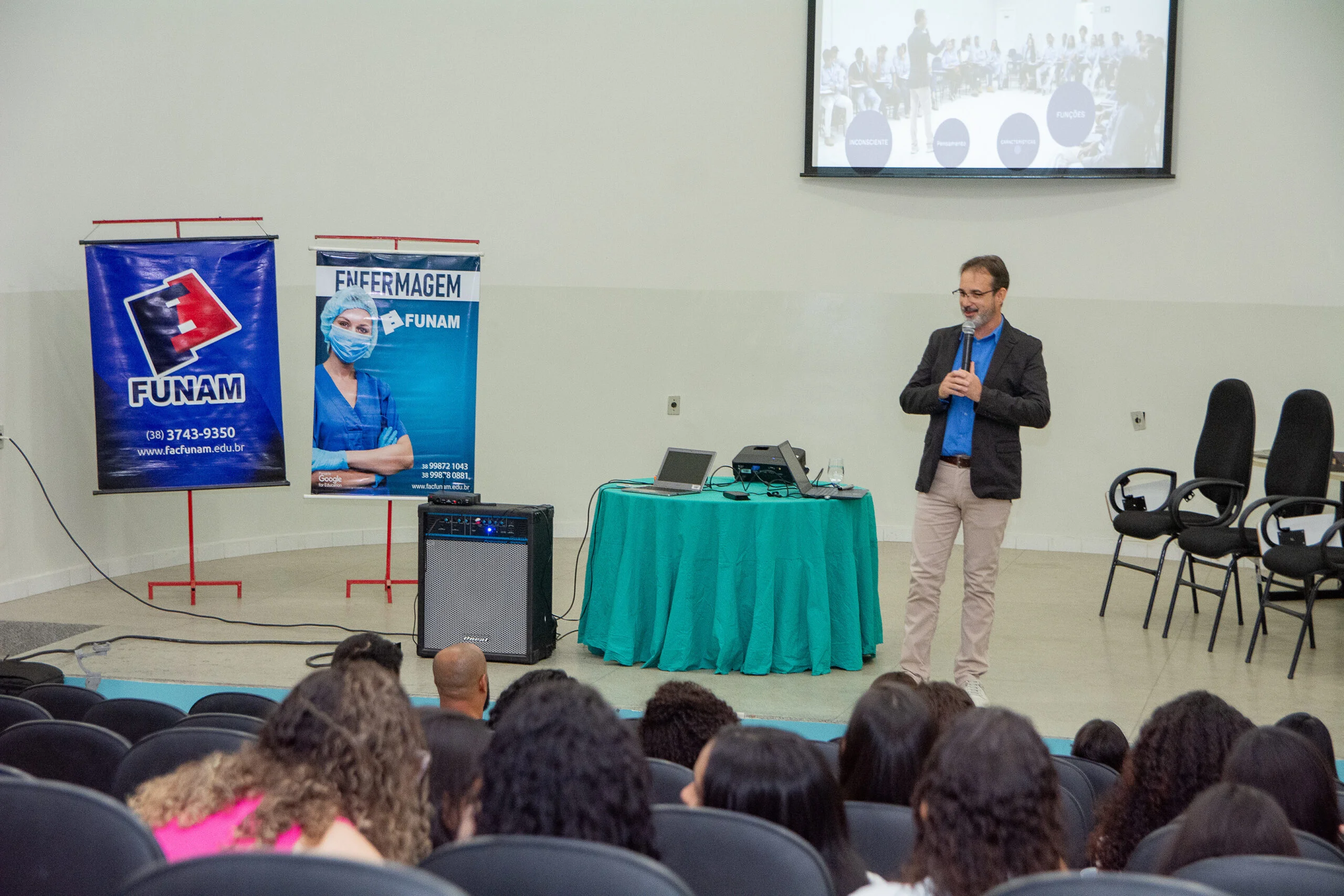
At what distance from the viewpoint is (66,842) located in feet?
4.16

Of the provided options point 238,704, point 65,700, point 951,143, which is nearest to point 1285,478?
point 951,143

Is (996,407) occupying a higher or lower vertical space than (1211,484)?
higher

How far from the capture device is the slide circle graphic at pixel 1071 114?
7.12m

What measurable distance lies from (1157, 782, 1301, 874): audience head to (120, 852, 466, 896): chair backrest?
3.27 feet

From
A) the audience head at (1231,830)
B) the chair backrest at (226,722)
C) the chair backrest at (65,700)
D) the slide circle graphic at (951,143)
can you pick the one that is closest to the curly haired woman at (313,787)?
the chair backrest at (226,722)

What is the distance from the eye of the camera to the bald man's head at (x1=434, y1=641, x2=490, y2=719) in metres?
3.00

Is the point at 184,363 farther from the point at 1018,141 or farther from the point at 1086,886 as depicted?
the point at 1086,886

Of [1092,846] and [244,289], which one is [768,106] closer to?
[244,289]

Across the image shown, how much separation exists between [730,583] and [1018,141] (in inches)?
170

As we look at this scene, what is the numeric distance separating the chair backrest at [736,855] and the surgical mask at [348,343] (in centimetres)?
442

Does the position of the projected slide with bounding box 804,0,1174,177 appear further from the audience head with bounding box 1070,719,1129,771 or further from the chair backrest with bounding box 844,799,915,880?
the chair backrest with bounding box 844,799,915,880

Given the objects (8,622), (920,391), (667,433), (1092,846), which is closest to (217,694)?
(1092,846)

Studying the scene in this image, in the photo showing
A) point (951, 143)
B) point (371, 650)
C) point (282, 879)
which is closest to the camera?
point (282, 879)

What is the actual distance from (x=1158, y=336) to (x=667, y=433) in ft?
10.8
